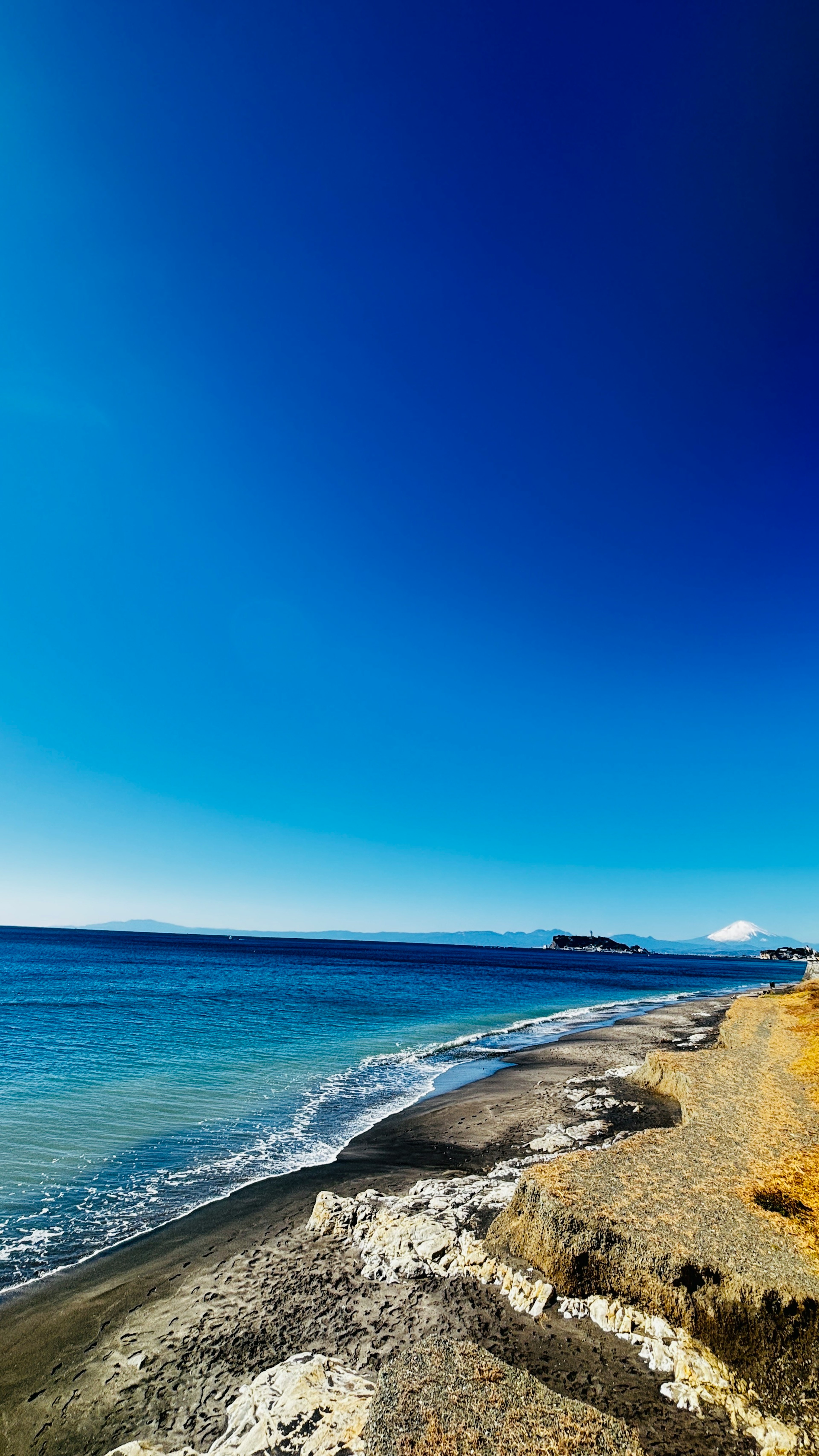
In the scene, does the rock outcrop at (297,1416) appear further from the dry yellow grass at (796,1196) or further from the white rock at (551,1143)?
the white rock at (551,1143)

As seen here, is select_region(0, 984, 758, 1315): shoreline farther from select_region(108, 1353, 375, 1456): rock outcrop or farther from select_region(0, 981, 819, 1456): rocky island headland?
select_region(108, 1353, 375, 1456): rock outcrop

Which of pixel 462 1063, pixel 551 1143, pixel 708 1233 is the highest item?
pixel 708 1233

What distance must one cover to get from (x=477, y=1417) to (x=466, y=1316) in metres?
3.26

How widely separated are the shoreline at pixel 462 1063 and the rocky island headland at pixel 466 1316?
0.84 ft

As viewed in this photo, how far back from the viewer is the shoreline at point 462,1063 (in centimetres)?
1088

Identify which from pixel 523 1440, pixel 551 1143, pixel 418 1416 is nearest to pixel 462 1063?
pixel 551 1143

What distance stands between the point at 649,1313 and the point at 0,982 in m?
64.4

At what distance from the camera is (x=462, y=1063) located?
29062 millimetres

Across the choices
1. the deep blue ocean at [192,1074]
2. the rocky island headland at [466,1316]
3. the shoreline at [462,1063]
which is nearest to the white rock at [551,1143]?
the rocky island headland at [466,1316]

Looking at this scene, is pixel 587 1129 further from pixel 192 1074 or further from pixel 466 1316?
pixel 192 1074

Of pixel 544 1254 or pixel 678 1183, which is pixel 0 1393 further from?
pixel 678 1183

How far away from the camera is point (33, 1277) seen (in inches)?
415

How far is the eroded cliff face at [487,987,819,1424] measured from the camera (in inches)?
273

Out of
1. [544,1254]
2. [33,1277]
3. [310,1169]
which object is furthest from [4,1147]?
[544,1254]
